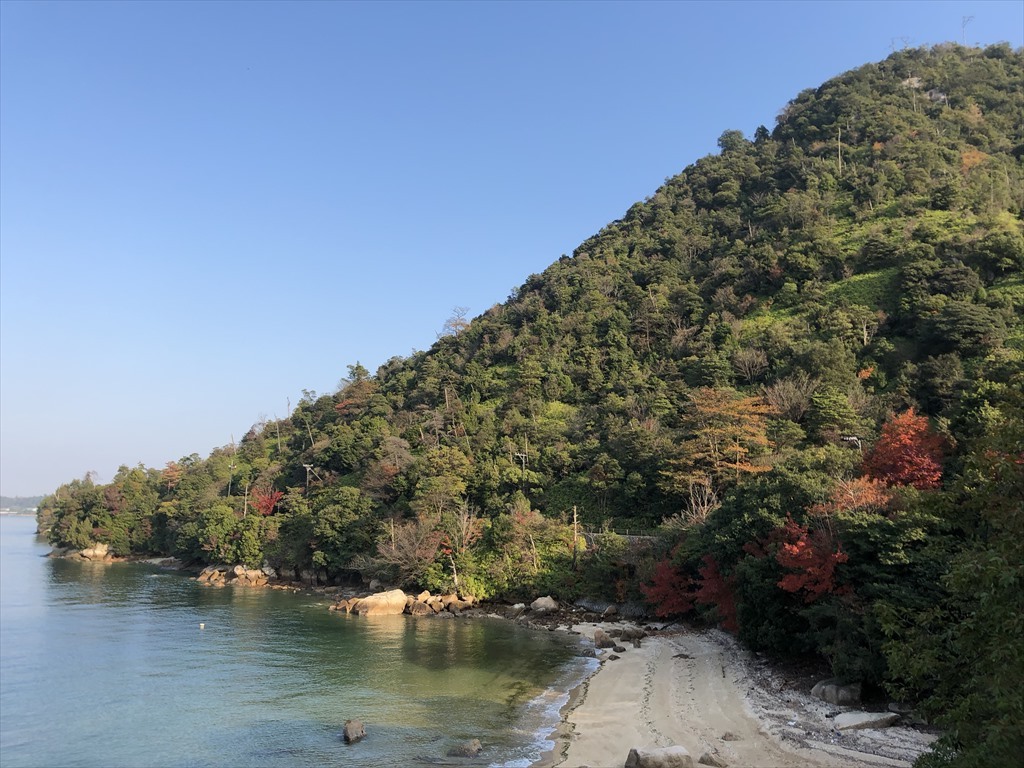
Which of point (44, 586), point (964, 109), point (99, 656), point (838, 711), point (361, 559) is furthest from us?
point (964, 109)

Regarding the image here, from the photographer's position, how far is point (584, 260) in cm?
8881

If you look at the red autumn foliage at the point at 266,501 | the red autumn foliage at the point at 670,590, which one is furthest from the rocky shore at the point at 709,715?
the red autumn foliage at the point at 266,501

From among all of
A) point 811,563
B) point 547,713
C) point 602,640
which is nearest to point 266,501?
point 602,640

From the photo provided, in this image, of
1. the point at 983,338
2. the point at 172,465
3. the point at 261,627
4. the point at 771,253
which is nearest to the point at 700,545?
the point at 261,627

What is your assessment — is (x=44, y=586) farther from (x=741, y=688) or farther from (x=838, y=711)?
(x=838, y=711)

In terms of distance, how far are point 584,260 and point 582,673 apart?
233 feet

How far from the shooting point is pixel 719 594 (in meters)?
26.7

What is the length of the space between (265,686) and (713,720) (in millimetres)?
16795

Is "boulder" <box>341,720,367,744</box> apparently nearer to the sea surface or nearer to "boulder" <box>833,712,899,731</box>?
the sea surface

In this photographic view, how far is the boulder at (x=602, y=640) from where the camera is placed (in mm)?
28938

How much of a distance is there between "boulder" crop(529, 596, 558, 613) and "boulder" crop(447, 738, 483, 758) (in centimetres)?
2023

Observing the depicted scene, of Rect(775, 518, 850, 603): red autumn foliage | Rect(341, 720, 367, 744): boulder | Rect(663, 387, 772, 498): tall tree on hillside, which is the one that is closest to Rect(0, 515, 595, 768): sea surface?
Rect(341, 720, 367, 744): boulder

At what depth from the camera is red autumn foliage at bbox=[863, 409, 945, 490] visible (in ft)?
81.0

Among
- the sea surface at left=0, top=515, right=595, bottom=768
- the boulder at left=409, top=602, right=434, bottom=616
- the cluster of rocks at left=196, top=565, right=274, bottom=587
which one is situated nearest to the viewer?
the sea surface at left=0, top=515, right=595, bottom=768
